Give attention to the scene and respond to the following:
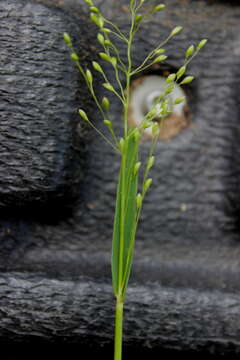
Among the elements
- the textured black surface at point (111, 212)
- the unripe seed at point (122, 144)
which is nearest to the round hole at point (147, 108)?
the textured black surface at point (111, 212)

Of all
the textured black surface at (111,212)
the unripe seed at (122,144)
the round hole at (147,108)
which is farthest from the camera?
the round hole at (147,108)

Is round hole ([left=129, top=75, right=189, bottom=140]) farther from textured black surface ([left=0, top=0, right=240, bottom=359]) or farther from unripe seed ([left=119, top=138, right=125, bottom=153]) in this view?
unripe seed ([left=119, top=138, right=125, bottom=153])

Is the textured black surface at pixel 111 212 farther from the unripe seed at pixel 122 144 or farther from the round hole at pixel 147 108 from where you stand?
the unripe seed at pixel 122 144

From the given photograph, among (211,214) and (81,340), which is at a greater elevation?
(211,214)

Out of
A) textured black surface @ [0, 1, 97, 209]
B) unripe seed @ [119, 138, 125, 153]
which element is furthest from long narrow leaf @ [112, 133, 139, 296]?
textured black surface @ [0, 1, 97, 209]

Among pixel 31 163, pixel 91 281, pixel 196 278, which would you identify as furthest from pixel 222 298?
pixel 31 163

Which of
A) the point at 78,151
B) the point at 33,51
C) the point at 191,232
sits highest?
the point at 33,51

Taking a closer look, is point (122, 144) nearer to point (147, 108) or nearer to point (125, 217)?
point (125, 217)

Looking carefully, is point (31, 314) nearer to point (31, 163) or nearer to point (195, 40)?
point (31, 163)
